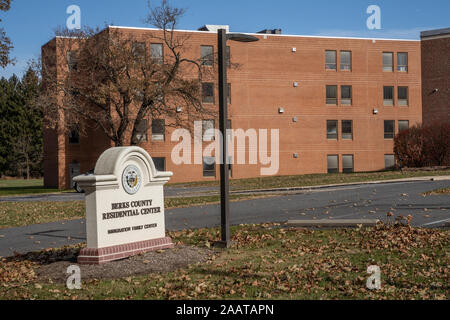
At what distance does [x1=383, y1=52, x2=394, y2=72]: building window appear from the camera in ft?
176

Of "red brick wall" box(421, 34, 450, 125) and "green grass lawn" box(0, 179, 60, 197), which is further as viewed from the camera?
"red brick wall" box(421, 34, 450, 125)

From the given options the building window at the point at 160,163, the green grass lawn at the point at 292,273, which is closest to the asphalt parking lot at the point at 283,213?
the green grass lawn at the point at 292,273

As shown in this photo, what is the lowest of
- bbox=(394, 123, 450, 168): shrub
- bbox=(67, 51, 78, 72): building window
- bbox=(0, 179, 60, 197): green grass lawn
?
bbox=(0, 179, 60, 197): green grass lawn

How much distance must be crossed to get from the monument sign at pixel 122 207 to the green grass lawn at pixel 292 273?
1120mm

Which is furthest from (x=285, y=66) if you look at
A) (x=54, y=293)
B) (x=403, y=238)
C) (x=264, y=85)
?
(x=54, y=293)

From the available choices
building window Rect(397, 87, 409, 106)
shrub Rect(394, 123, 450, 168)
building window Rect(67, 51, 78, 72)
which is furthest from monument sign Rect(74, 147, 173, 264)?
building window Rect(397, 87, 409, 106)

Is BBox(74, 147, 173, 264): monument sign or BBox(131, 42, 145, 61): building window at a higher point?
BBox(131, 42, 145, 61): building window

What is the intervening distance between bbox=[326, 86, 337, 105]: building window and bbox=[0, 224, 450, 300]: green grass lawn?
40.8 m

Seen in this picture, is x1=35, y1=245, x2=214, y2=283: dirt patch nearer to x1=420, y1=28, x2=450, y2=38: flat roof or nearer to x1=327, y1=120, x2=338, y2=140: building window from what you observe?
x1=327, y1=120, x2=338, y2=140: building window

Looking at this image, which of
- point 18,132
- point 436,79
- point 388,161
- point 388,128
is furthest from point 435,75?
point 18,132

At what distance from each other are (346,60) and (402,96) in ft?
21.8
